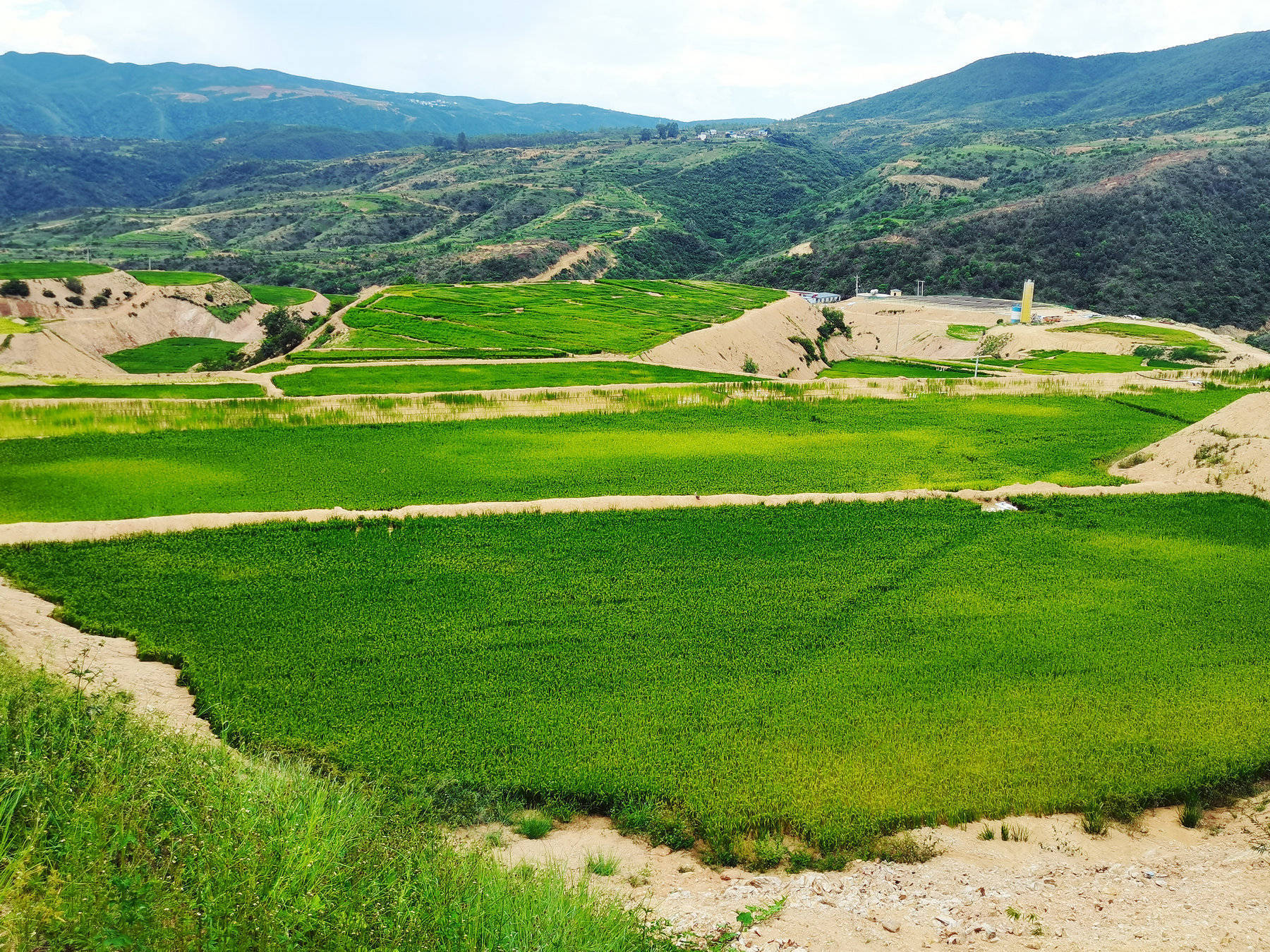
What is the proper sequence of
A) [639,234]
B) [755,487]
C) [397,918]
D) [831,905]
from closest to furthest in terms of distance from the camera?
[397,918] < [831,905] < [755,487] < [639,234]

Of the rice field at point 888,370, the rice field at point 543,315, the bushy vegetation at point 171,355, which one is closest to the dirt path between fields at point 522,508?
the rice field at point 543,315

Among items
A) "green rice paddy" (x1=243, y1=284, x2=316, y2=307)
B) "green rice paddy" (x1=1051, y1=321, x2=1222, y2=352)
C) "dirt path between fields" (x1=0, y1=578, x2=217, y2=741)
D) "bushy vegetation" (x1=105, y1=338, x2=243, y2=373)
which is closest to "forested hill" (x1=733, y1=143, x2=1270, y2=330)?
"green rice paddy" (x1=1051, y1=321, x2=1222, y2=352)

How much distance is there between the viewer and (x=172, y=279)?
9256 centimetres

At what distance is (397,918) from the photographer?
859 centimetres

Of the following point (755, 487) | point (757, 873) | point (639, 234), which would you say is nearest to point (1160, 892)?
point (757, 873)

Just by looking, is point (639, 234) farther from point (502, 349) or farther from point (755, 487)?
point (755, 487)

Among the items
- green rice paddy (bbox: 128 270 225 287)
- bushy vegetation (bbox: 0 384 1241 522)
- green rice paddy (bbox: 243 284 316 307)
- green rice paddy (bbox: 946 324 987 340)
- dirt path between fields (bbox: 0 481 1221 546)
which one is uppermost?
green rice paddy (bbox: 128 270 225 287)

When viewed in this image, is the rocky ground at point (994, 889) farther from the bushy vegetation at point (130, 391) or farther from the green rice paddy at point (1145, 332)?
the green rice paddy at point (1145, 332)

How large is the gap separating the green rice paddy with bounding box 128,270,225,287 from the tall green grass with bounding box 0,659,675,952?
94180 mm

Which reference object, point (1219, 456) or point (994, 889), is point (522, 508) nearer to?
point (994, 889)

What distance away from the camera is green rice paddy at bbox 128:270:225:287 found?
89.8m

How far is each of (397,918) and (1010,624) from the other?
16.6 metres

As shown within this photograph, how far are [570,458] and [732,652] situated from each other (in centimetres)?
1688

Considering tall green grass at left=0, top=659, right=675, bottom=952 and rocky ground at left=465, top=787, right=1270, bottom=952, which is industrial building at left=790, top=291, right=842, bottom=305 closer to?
rocky ground at left=465, top=787, right=1270, bottom=952
